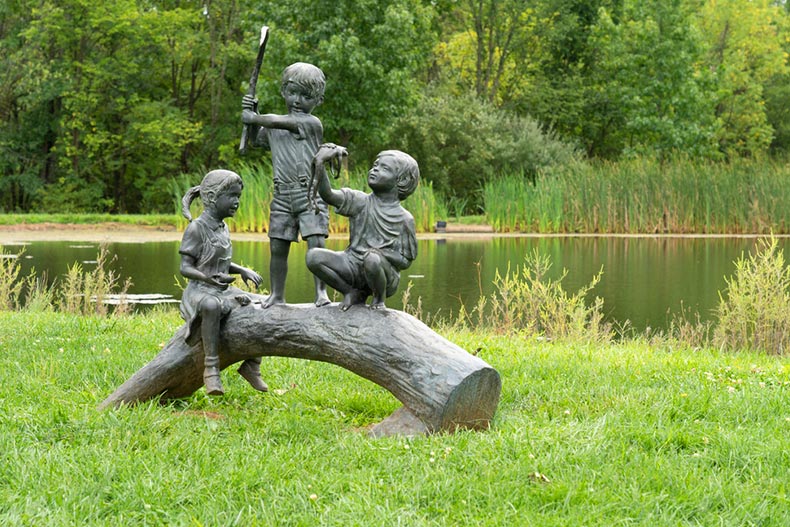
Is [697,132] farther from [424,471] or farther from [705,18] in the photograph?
[424,471]

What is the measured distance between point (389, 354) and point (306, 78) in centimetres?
168

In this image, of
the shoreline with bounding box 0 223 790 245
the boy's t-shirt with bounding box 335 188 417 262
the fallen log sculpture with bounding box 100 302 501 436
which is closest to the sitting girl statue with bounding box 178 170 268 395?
the fallen log sculpture with bounding box 100 302 501 436

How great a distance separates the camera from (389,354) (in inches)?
186

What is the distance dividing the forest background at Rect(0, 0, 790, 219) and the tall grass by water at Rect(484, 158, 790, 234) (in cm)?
146

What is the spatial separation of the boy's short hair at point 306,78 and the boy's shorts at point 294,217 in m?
0.56

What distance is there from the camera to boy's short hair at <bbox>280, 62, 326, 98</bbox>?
211 inches

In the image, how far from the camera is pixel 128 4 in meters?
27.3

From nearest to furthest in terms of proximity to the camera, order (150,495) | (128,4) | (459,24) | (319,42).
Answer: (150,495)
(319,42)
(128,4)
(459,24)

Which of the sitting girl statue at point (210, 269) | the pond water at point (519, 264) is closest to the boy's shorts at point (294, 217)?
the sitting girl statue at point (210, 269)

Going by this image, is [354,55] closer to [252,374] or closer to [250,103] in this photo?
[250,103]

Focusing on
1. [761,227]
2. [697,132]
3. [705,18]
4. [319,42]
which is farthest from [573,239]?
[705,18]

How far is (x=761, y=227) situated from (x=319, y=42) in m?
11.6

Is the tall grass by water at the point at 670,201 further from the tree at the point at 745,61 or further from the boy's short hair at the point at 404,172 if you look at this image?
the tree at the point at 745,61

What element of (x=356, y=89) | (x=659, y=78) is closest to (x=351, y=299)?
(x=356, y=89)
